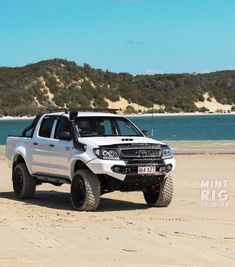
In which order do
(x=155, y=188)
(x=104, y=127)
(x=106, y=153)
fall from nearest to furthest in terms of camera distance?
1. (x=106, y=153)
2. (x=155, y=188)
3. (x=104, y=127)

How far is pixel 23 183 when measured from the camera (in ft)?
48.3

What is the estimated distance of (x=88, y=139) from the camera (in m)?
13.0

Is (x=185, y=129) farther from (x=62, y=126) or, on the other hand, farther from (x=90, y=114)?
(x=62, y=126)

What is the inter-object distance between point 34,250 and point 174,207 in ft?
16.5

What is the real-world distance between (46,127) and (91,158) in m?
2.32

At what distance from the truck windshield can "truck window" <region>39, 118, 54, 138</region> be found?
85 cm

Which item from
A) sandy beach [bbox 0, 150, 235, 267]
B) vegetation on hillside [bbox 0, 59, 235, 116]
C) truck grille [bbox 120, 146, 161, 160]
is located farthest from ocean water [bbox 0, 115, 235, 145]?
truck grille [bbox 120, 146, 161, 160]

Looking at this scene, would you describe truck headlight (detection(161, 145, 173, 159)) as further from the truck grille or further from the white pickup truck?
the truck grille

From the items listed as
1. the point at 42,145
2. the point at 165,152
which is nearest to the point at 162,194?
the point at 165,152

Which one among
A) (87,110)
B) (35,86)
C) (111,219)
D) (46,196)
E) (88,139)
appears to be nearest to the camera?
(111,219)

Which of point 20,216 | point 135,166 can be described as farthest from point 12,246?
point 135,166

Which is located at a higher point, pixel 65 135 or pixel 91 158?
pixel 65 135

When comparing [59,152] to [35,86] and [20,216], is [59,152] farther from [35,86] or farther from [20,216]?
[35,86]

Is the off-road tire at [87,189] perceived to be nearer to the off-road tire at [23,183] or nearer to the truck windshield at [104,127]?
the truck windshield at [104,127]
